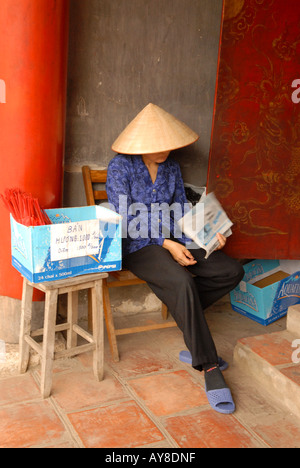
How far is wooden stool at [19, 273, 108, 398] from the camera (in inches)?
76.6

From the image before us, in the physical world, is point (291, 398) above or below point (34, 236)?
below

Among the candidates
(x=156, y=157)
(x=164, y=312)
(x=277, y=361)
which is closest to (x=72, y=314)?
(x=164, y=312)

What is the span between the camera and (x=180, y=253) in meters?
2.33

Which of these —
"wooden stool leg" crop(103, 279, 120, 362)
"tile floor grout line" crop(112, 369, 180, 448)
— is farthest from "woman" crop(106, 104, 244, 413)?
"tile floor grout line" crop(112, 369, 180, 448)

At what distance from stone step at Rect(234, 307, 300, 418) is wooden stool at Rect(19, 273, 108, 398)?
776mm

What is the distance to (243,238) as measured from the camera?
2.93 meters

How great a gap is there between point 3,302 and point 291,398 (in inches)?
58.6

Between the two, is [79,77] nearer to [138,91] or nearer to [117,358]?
[138,91]

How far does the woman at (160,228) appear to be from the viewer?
212 centimetres

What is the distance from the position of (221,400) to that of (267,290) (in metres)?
1.10

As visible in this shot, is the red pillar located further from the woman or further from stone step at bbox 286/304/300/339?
stone step at bbox 286/304/300/339

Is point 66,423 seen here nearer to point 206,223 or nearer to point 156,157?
point 206,223

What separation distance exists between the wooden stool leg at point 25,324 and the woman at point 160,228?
56cm

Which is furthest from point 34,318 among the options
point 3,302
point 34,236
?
point 34,236
